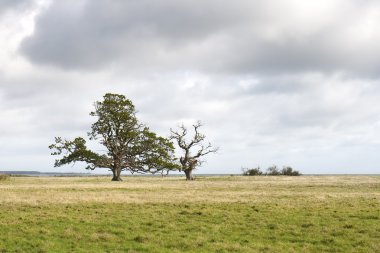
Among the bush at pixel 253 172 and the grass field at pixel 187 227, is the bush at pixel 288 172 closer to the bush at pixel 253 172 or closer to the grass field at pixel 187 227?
the bush at pixel 253 172

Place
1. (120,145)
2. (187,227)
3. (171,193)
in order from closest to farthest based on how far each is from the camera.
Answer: (187,227) < (171,193) < (120,145)

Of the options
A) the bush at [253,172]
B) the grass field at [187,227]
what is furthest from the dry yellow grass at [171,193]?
the bush at [253,172]

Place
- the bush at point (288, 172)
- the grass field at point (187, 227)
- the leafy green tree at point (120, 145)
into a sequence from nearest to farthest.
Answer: the grass field at point (187, 227), the leafy green tree at point (120, 145), the bush at point (288, 172)

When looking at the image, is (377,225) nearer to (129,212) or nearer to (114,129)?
(129,212)

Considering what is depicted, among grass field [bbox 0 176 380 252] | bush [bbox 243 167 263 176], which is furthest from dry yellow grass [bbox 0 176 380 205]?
bush [bbox 243 167 263 176]

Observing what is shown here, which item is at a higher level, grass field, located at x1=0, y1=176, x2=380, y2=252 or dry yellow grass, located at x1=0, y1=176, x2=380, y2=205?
dry yellow grass, located at x1=0, y1=176, x2=380, y2=205

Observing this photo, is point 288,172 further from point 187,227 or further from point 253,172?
point 187,227

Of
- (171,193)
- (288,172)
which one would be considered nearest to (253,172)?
(288,172)

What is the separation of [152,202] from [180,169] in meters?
48.3

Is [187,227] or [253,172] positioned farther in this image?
[253,172]

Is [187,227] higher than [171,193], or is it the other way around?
[171,193]

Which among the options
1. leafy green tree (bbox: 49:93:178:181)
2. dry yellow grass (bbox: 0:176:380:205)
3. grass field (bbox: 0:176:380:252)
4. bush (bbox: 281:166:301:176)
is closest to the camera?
grass field (bbox: 0:176:380:252)

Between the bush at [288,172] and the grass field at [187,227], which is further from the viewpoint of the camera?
the bush at [288,172]

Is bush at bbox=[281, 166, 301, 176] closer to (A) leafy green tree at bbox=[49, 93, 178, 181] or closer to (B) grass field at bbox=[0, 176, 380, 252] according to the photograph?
(A) leafy green tree at bbox=[49, 93, 178, 181]
